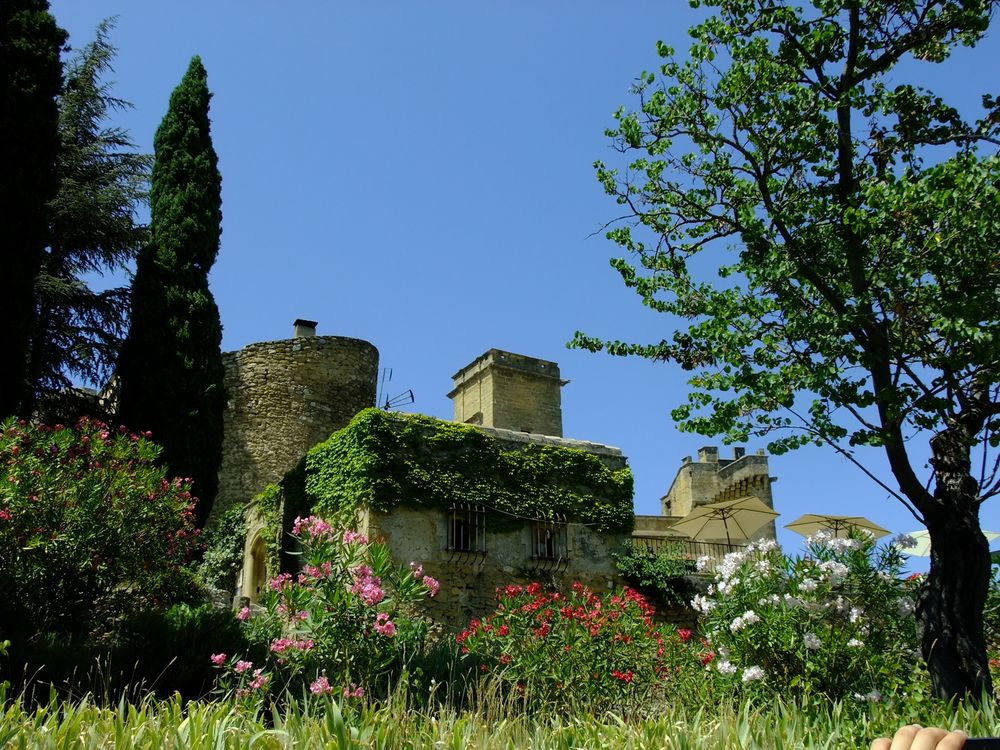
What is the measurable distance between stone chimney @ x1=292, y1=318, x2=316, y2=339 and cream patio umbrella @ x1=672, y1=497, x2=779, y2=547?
1082 cm

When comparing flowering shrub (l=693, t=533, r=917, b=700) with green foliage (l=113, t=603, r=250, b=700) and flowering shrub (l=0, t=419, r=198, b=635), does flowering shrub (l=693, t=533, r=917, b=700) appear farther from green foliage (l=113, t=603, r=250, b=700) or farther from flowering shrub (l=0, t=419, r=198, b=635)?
flowering shrub (l=0, t=419, r=198, b=635)

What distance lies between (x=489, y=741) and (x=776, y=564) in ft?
13.2

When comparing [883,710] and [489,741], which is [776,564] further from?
[489,741]

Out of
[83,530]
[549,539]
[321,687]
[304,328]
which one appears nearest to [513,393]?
[304,328]

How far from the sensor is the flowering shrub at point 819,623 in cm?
685

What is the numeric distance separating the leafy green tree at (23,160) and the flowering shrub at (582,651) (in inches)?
327

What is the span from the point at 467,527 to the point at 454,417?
16416mm

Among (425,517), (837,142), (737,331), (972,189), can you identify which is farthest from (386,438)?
(972,189)

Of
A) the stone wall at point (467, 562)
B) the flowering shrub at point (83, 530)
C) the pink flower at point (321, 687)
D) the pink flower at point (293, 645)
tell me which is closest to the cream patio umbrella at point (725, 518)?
the stone wall at point (467, 562)

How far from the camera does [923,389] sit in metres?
7.61

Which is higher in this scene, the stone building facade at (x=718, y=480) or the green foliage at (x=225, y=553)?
the stone building facade at (x=718, y=480)

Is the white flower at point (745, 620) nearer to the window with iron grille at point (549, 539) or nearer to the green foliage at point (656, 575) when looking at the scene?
the window with iron grille at point (549, 539)

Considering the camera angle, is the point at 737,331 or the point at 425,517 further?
the point at 425,517

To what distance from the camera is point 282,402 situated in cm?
2231
